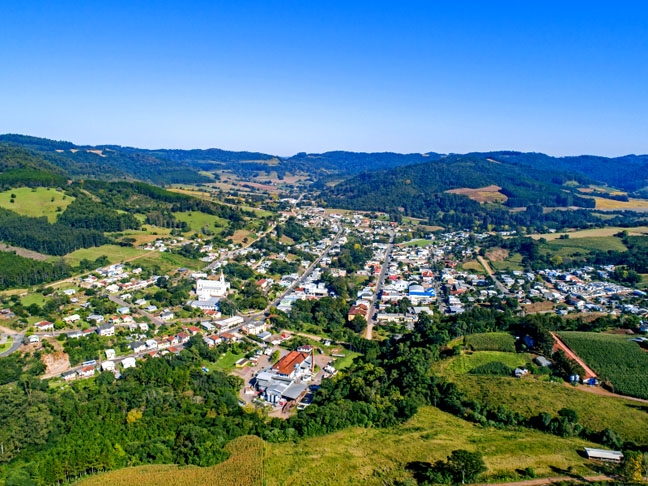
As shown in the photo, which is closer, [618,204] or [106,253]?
[106,253]

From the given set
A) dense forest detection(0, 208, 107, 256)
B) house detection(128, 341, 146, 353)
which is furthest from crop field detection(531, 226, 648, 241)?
dense forest detection(0, 208, 107, 256)

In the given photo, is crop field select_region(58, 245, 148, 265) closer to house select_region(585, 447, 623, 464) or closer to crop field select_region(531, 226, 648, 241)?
house select_region(585, 447, 623, 464)

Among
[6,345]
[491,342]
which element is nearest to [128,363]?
[6,345]

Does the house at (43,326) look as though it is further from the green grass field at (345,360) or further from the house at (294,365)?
the green grass field at (345,360)

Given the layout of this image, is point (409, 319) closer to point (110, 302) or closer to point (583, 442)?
point (583, 442)

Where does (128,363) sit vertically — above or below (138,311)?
below

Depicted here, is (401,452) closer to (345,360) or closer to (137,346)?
(345,360)

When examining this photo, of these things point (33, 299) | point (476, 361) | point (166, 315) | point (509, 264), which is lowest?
point (166, 315)
